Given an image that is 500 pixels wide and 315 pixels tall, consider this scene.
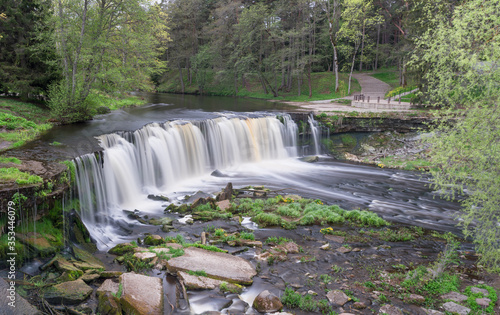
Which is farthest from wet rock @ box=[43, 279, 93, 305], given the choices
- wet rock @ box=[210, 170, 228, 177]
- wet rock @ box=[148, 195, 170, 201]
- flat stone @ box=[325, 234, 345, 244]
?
wet rock @ box=[210, 170, 228, 177]

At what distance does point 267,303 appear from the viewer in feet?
20.4

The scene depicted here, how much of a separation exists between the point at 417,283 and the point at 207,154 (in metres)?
12.6

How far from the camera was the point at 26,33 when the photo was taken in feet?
57.5

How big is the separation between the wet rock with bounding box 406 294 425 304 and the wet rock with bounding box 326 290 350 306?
1246 millimetres

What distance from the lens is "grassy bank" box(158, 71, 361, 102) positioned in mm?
38619

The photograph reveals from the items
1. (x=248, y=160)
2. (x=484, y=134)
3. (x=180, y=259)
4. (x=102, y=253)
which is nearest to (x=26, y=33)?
(x=248, y=160)

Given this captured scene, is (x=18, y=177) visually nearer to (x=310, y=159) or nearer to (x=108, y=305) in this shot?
(x=108, y=305)

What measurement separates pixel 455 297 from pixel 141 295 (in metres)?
6.20

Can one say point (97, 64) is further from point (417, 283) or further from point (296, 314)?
point (417, 283)

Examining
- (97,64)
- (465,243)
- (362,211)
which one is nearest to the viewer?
(465,243)

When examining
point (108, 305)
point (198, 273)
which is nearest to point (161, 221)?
point (198, 273)

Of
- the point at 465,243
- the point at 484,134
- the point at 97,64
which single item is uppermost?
the point at 97,64

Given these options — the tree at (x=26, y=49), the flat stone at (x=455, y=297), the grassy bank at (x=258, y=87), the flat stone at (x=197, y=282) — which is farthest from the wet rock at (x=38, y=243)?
the grassy bank at (x=258, y=87)

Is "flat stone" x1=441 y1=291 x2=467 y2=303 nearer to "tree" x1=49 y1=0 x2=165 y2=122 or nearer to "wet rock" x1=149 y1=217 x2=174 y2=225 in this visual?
"wet rock" x1=149 y1=217 x2=174 y2=225
